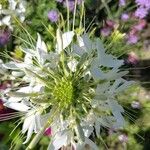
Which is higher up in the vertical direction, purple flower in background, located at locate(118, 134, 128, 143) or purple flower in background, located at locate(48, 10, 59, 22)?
purple flower in background, located at locate(48, 10, 59, 22)

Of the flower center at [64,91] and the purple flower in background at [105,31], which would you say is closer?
the flower center at [64,91]

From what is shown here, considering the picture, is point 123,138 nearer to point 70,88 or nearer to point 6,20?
point 6,20

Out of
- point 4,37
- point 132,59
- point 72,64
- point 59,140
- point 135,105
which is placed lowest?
point 135,105

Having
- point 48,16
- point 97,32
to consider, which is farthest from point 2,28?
point 97,32

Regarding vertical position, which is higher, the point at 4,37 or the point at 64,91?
the point at 4,37

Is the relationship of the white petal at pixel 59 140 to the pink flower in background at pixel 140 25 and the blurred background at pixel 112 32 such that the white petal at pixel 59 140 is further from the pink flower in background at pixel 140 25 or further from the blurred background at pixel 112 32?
the pink flower in background at pixel 140 25

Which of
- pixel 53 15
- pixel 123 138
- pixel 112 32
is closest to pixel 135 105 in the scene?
pixel 123 138

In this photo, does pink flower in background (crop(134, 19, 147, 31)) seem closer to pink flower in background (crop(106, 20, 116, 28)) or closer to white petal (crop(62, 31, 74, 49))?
pink flower in background (crop(106, 20, 116, 28))

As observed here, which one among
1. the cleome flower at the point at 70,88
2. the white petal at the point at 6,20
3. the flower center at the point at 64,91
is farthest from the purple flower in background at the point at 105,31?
the flower center at the point at 64,91

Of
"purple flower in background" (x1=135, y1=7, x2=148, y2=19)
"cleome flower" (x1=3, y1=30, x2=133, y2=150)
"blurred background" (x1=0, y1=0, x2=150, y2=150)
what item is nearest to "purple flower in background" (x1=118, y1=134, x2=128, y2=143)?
"blurred background" (x1=0, y1=0, x2=150, y2=150)

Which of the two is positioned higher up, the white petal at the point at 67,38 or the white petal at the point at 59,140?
the white petal at the point at 67,38

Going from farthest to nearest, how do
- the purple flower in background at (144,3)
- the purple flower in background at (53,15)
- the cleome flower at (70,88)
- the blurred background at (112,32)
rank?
the purple flower in background at (144,3), the purple flower in background at (53,15), the blurred background at (112,32), the cleome flower at (70,88)

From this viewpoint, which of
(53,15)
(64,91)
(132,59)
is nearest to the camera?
(64,91)
